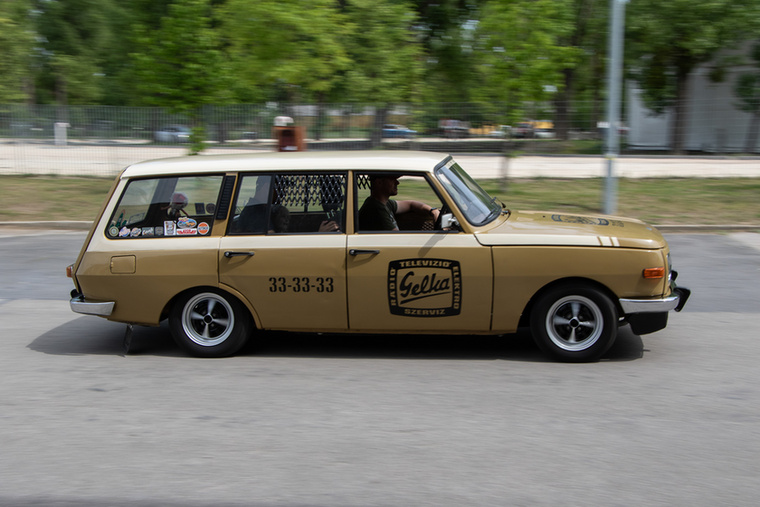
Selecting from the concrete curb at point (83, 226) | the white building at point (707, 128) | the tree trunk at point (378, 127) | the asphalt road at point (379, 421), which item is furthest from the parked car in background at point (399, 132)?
the asphalt road at point (379, 421)

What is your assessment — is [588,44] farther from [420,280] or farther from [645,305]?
[420,280]

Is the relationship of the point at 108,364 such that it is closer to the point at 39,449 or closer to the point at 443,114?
the point at 39,449

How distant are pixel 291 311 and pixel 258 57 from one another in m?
13.9

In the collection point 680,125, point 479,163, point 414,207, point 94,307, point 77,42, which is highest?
point 77,42

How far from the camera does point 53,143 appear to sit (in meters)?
20.0

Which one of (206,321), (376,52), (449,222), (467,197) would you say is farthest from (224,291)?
(376,52)

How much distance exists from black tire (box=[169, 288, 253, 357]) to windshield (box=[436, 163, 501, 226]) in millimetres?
1901

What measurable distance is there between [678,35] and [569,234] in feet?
79.9

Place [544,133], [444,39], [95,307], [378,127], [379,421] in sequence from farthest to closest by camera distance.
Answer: [444,39] → [378,127] → [544,133] → [95,307] → [379,421]

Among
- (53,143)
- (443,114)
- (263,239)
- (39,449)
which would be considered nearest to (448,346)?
(263,239)

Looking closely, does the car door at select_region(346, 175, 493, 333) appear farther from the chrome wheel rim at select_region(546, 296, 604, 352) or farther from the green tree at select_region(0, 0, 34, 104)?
the green tree at select_region(0, 0, 34, 104)

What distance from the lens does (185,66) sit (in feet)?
55.7

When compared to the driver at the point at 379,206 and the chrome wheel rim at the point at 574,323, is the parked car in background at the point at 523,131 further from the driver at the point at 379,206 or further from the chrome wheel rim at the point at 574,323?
the chrome wheel rim at the point at 574,323

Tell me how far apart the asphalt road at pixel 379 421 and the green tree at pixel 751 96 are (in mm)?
17052
